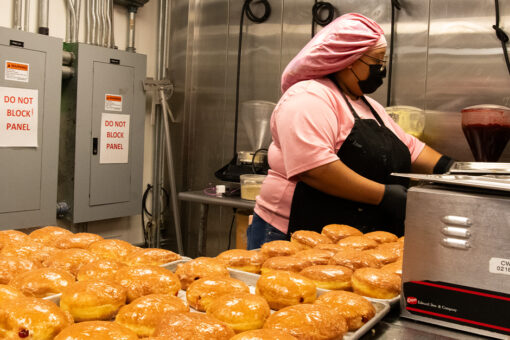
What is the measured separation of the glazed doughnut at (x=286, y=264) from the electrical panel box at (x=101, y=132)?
9.94 ft

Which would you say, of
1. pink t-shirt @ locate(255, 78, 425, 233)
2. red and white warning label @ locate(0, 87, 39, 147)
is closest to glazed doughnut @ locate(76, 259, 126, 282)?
pink t-shirt @ locate(255, 78, 425, 233)

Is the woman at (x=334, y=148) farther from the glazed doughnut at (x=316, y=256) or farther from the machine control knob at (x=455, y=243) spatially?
the machine control knob at (x=455, y=243)

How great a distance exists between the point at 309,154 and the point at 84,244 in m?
0.96

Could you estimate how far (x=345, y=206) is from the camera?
82.4 inches

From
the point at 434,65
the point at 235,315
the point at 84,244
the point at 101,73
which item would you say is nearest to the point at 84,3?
the point at 101,73

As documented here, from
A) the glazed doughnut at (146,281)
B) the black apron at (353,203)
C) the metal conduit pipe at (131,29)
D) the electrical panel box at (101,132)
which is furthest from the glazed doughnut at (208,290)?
the metal conduit pipe at (131,29)

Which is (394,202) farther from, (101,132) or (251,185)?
(101,132)

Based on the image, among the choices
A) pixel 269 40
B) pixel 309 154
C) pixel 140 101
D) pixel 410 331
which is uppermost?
pixel 269 40

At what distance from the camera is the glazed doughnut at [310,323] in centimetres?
76

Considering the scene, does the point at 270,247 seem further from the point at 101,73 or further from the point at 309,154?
the point at 101,73

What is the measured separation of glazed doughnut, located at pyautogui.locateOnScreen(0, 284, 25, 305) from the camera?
0.83 metres

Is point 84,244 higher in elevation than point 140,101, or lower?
lower

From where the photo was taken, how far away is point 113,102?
13.1 ft

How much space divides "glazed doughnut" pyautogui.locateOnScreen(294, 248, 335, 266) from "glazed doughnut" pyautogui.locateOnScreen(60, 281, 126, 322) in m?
0.44
